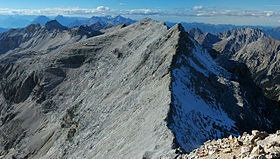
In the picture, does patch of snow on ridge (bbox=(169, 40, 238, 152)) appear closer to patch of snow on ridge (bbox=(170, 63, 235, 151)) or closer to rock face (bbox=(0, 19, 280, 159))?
patch of snow on ridge (bbox=(170, 63, 235, 151))

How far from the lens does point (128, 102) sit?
40.6 metres

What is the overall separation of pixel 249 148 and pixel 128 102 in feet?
96.9

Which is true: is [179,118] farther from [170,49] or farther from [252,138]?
[170,49]

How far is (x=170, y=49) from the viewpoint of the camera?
47188 mm

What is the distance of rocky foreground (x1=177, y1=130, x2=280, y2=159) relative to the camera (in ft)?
36.3

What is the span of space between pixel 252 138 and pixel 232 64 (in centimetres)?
4945

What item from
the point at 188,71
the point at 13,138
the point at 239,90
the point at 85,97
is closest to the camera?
the point at 188,71

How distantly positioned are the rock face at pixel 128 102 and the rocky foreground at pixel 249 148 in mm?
5307

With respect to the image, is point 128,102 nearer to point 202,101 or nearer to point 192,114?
point 202,101

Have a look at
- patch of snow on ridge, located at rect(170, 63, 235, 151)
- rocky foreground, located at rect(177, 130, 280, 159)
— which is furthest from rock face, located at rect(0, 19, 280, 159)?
rocky foreground, located at rect(177, 130, 280, 159)

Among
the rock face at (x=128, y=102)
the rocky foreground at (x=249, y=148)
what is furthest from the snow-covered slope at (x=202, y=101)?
the rocky foreground at (x=249, y=148)

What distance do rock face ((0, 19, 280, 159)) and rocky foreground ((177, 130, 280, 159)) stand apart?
17.4 ft

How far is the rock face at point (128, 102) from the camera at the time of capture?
28828 millimetres

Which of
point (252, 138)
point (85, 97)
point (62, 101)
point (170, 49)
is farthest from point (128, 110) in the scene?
point (62, 101)
